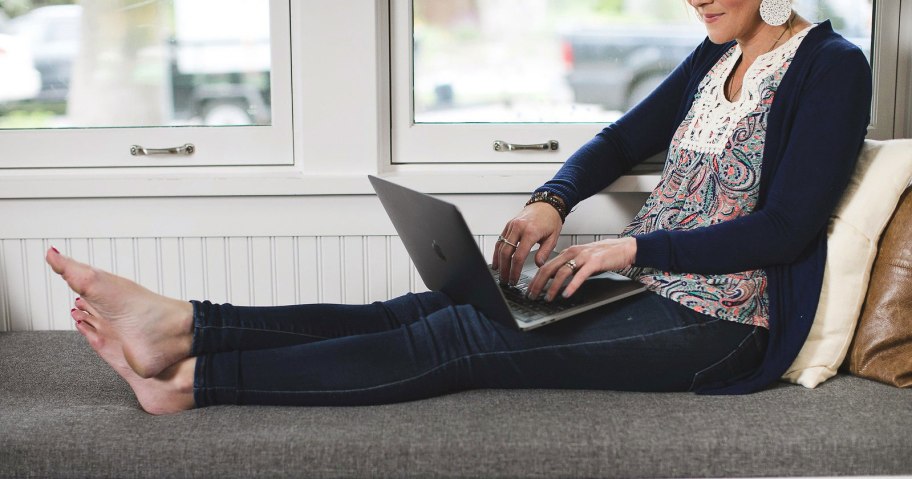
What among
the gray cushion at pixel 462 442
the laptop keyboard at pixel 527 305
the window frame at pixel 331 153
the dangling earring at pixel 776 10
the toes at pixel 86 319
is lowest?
the gray cushion at pixel 462 442

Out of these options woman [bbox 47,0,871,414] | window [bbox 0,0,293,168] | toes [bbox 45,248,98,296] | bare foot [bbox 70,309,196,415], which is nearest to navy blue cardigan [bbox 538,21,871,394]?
woman [bbox 47,0,871,414]

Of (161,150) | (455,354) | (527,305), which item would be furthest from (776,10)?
(161,150)

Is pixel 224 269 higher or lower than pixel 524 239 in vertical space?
lower

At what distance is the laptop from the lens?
1.29 m

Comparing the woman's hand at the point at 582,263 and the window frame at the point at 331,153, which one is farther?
the window frame at the point at 331,153

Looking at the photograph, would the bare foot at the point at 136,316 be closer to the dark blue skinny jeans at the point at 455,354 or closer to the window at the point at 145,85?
the dark blue skinny jeans at the point at 455,354

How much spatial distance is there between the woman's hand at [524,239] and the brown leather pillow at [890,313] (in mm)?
572

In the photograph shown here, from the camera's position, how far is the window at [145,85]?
77.2 inches

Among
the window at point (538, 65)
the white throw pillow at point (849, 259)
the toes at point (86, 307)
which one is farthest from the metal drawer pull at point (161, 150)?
the white throw pillow at point (849, 259)

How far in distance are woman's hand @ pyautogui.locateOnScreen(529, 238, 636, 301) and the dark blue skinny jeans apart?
0.07 metres

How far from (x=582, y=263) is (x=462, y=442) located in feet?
1.22

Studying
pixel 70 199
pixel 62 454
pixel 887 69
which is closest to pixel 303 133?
pixel 70 199

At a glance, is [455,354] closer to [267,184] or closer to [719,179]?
[719,179]

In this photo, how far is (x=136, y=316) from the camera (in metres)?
1.34
